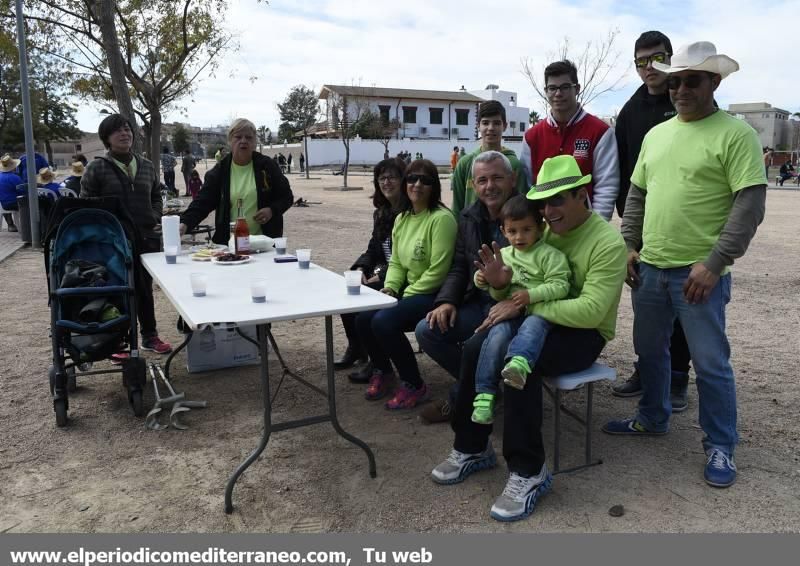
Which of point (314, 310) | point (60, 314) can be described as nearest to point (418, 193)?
point (314, 310)

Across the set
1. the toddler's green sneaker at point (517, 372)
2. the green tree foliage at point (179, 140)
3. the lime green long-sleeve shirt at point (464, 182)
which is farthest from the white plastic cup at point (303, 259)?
the green tree foliage at point (179, 140)

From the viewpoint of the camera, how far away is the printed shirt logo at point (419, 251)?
12.8 ft

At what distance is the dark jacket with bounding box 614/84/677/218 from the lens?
3633 millimetres

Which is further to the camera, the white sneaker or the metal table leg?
the white sneaker

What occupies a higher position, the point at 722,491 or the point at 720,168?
the point at 720,168

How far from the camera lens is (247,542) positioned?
8.61 ft

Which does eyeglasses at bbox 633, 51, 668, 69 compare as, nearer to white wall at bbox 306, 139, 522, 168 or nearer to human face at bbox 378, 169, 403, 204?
human face at bbox 378, 169, 403, 204

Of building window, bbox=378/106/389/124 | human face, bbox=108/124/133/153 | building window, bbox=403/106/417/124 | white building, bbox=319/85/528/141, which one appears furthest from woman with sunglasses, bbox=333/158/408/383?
building window, bbox=403/106/417/124

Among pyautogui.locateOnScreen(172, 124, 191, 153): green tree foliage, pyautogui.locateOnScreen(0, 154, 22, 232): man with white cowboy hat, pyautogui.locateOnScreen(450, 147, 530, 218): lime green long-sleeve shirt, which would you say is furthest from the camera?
pyautogui.locateOnScreen(172, 124, 191, 153): green tree foliage

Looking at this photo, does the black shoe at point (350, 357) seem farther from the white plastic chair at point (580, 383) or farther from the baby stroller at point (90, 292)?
the white plastic chair at point (580, 383)

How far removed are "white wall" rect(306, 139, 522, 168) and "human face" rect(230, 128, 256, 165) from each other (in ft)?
140

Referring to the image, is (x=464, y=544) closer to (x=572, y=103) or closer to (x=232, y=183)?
(x=572, y=103)

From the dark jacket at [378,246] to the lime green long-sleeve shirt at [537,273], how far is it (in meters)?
1.39

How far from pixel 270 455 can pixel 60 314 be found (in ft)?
5.31
